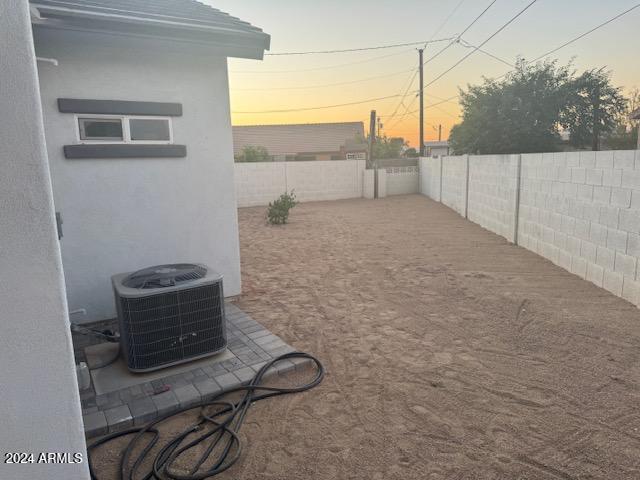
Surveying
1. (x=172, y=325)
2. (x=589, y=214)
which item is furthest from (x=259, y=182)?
(x=172, y=325)

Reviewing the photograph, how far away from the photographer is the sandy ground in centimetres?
256

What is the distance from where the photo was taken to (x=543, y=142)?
14656 millimetres

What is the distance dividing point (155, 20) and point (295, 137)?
32367mm

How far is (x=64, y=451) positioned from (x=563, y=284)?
618 centimetres

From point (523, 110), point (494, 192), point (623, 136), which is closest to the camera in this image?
point (494, 192)

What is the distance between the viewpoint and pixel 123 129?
4508 millimetres

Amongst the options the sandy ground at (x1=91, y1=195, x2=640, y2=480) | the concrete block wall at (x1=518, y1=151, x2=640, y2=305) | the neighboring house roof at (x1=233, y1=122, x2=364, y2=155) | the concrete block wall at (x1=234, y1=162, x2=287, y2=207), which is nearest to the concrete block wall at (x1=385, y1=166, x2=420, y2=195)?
the concrete block wall at (x1=234, y1=162, x2=287, y2=207)

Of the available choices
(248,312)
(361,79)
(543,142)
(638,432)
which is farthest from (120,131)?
(361,79)

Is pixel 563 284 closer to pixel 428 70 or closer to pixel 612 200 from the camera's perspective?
pixel 612 200

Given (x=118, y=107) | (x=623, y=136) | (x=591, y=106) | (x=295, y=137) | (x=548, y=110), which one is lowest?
(x=118, y=107)

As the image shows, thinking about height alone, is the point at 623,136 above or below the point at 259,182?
above

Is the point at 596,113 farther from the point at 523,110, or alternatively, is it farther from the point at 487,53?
the point at 487,53

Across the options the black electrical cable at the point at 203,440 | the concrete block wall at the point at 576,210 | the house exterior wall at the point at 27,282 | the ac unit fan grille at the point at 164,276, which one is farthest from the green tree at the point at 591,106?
the house exterior wall at the point at 27,282

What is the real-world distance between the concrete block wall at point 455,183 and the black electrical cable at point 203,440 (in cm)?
1067
